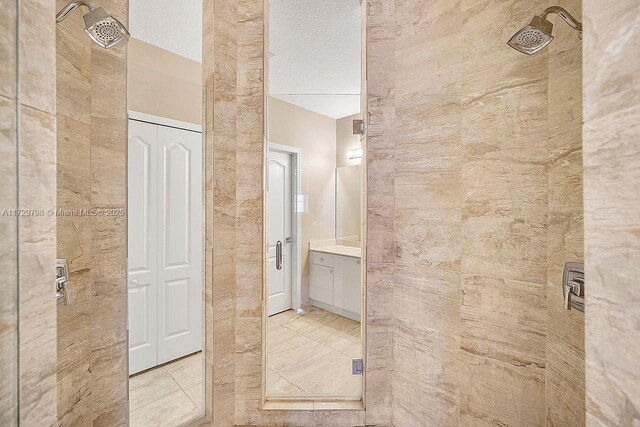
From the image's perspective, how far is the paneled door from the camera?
178 centimetres

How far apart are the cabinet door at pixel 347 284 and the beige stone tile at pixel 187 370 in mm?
887

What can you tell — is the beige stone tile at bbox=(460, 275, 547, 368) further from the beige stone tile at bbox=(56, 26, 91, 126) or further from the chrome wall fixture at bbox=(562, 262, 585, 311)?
the beige stone tile at bbox=(56, 26, 91, 126)

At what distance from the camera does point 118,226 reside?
3.69ft

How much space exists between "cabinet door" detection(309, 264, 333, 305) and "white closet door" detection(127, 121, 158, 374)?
1.12 metres

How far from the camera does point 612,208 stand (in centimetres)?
41

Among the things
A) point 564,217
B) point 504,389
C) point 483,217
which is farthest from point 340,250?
point 564,217

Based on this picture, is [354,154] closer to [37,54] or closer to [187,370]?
[37,54]

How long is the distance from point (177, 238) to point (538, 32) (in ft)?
7.26

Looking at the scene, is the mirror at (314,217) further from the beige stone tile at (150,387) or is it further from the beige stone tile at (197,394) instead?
the beige stone tile at (150,387)

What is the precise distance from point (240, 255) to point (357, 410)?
103 centimetres

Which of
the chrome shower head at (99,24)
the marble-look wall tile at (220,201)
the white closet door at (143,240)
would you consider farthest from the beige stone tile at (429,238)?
the white closet door at (143,240)

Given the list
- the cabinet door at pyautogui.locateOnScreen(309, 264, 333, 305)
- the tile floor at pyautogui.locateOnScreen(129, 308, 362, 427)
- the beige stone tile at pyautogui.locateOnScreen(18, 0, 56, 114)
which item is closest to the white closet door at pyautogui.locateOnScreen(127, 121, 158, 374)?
the tile floor at pyautogui.locateOnScreen(129, 308, 362, 427)

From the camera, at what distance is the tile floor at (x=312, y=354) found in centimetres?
149

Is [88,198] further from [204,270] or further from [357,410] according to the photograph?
[357,410]
